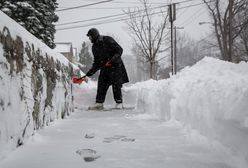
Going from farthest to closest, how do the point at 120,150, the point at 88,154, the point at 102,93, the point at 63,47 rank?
the point at 63,47
the point at 102,93
the point at 120,150
the point at 88,154

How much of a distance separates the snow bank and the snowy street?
16 cm

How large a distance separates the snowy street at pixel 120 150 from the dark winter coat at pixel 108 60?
3415 millimetres

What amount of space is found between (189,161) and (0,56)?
1.58 meters

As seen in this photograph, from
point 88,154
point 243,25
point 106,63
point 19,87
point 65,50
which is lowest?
point 88,154

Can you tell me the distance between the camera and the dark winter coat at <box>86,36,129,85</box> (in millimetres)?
6715

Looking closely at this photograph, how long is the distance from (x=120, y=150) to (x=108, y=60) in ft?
14.8

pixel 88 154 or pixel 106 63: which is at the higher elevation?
pixel 106 63

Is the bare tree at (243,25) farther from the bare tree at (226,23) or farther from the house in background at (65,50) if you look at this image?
the house in background at (65,50)

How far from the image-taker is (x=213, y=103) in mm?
2693

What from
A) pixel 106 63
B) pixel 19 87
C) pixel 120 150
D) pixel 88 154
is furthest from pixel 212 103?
pixel 106 63

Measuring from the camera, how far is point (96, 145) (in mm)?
2738

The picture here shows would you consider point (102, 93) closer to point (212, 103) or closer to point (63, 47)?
point (212, 103)

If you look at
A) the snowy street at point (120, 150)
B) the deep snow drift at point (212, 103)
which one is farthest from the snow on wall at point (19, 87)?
the deep snow drift at point (212, 103)

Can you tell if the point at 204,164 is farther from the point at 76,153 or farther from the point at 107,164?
the point at 76,153
